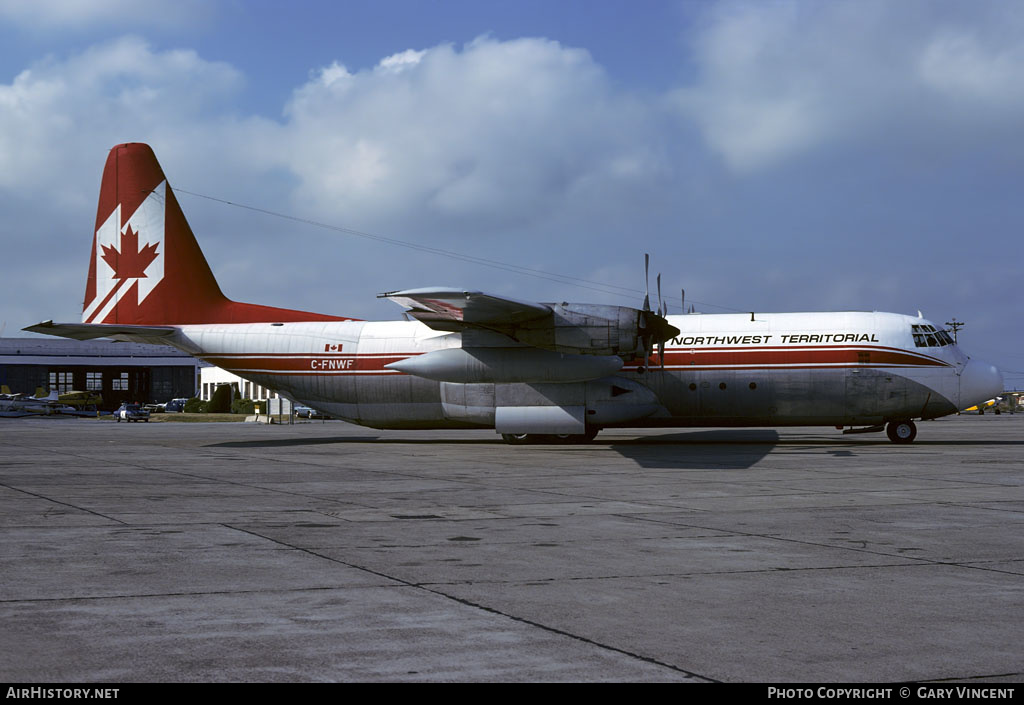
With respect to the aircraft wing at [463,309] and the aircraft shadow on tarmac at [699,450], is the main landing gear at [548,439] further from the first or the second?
the aircraft wing at [463,309]

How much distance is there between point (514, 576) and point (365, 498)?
291 inches

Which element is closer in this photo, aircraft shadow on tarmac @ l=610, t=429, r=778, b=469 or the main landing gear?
aircraft shadow on tarmac @ l=610, t=429, r=778, b=469

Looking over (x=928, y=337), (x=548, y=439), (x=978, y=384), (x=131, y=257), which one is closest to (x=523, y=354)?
(x=548, y=439)

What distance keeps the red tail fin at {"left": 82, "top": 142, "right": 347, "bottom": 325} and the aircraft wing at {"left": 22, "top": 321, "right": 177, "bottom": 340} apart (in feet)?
4.87

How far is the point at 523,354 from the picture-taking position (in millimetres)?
27906

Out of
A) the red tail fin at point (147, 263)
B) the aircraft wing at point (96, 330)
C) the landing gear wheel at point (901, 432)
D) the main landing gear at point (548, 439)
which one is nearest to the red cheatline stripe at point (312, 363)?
the red tail fin at point (147, 263)

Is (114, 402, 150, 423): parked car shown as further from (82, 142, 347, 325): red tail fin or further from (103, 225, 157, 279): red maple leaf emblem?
(103, 225, 157, 279): red maple leaf emblem

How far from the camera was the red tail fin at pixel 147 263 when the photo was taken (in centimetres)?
3319

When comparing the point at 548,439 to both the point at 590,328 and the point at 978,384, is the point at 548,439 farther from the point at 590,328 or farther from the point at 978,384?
the point at 978,384

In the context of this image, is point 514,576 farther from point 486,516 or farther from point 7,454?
point 7,454

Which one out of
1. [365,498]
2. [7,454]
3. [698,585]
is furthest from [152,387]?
[698,585]

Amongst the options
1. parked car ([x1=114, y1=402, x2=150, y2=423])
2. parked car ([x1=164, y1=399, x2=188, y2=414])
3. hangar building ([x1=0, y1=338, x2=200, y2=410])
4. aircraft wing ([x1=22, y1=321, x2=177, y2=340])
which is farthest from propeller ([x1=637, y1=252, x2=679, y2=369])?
hangar building ([x1=0, y1=338, x2=200, y2=410])

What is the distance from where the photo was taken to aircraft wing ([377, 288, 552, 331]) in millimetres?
22394

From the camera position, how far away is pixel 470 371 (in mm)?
28125
